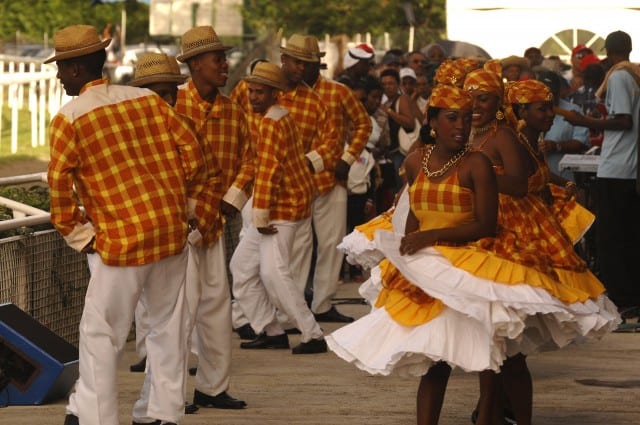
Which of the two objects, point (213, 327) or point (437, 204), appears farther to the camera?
point (213, 327)

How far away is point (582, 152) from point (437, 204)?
886 centimetres

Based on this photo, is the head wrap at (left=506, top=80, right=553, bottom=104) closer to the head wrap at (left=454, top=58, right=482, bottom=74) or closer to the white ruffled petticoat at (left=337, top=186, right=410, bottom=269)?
the head wrap at (left=454, top=58, right=482, bottom=74)

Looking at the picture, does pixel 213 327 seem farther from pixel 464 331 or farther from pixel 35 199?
pixel 35 199

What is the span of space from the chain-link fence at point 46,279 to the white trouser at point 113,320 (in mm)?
2977

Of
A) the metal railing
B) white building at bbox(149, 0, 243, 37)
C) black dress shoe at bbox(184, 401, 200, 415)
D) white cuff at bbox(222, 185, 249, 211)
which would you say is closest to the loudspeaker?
black dress shoe at bbox(184, 401, 200, 415)

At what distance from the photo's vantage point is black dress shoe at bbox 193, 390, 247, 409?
10.1m

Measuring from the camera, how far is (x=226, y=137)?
10.3 metres

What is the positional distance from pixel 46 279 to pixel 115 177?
13.3 ft

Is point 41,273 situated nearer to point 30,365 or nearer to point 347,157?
point 30,365

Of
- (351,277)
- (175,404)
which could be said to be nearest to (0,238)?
(175,404)

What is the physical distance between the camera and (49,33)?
74.6 meters

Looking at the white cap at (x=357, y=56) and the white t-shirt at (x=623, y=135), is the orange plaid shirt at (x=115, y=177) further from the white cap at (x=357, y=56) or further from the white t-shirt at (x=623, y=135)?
the white cap at (x=357, y=56)

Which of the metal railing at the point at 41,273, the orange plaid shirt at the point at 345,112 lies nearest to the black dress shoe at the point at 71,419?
the metal railing at the point at 41,273

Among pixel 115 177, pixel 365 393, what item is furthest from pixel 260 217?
pixel 115 177
